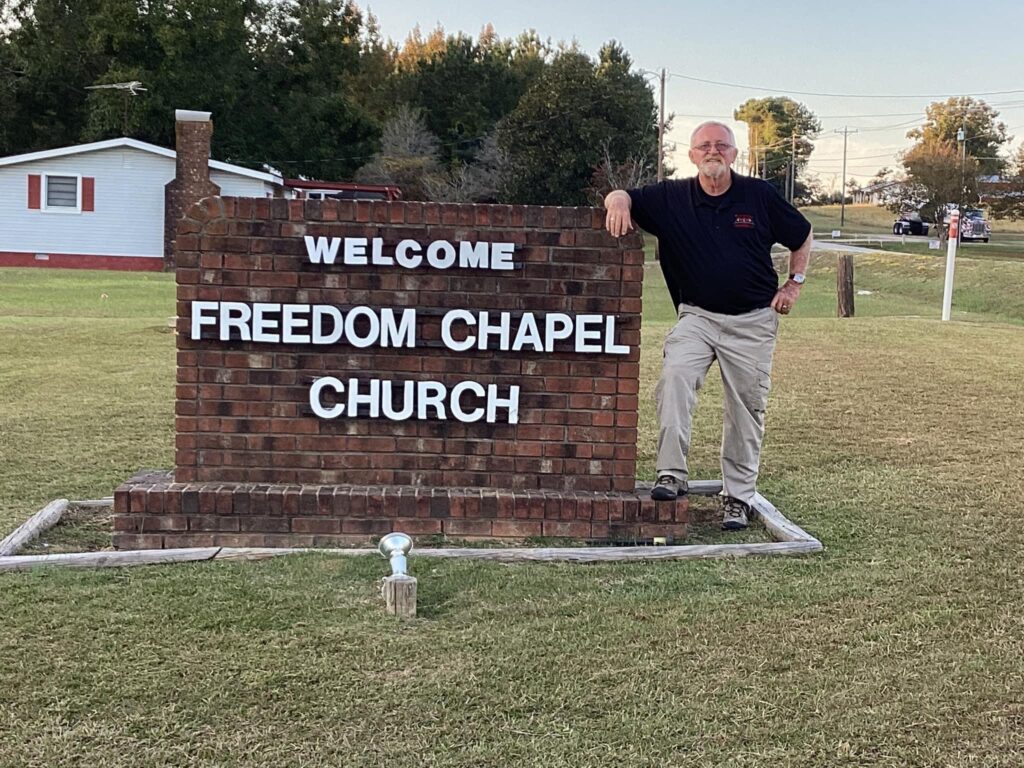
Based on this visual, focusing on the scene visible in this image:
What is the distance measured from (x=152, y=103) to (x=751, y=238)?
41.3m

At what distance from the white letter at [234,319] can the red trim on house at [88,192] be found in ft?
97.9

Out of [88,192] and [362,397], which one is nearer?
[362,397]

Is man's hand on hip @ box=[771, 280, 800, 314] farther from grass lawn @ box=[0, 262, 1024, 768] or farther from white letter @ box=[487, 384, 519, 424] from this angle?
white letter @ box=[487, 384, 519, 424]

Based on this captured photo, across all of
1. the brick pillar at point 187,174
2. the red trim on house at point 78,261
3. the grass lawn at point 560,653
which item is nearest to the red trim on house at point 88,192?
the red trim on house at point 78,261

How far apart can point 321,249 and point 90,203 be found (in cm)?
3001

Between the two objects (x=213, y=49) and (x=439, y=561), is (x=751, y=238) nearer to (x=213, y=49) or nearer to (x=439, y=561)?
(x=439, y=561)

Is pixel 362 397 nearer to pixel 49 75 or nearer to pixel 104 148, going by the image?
pixel 104 148

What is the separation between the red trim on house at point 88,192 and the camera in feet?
104

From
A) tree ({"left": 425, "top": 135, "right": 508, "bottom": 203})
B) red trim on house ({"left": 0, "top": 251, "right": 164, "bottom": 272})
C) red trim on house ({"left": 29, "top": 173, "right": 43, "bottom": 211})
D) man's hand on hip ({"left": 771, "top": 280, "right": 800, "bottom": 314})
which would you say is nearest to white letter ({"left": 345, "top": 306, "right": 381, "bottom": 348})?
man's hand on hip ({"left": 771, "top": 280, "right": 800, "bottom": 314})

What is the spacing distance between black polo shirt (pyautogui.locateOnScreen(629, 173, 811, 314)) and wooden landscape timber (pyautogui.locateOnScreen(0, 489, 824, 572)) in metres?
1.09

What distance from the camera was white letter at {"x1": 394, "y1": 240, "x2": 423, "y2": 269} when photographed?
450cm

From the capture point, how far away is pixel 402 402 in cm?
459

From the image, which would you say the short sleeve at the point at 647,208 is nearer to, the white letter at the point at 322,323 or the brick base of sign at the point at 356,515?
the brick base of sign at the point at 356,515

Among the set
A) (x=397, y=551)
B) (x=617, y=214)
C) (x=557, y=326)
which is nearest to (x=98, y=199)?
(x=557, y=326)
